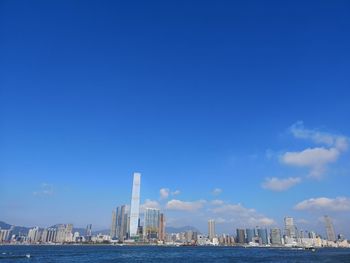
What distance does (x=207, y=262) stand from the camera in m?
85.1

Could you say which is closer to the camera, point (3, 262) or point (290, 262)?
point (3, 262)

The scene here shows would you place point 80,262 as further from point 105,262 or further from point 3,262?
point 3,262

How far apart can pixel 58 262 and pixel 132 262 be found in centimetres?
1845

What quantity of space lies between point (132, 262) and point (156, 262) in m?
6.32

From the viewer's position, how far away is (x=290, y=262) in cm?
8575

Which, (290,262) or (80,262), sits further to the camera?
(290,262)

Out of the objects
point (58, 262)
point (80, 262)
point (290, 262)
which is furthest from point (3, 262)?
point (290, 262)

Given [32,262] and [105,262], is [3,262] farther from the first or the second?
[105,262]

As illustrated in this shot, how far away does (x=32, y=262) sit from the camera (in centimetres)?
8119

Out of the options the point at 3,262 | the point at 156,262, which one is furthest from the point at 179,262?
the point at 3,262

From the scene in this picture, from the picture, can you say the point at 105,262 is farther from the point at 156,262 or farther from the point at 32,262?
the point at 32,262

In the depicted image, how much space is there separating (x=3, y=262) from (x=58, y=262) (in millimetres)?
13412

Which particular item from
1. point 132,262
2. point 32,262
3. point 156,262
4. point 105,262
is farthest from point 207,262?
point 32,262

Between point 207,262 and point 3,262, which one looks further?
point 207,262
